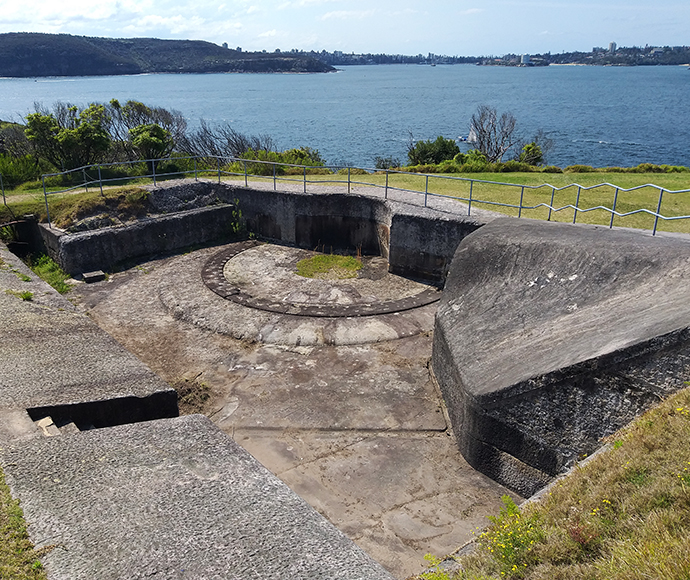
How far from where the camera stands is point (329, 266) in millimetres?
14703

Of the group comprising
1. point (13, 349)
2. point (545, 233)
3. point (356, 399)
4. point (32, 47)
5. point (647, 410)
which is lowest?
point (356, 399)

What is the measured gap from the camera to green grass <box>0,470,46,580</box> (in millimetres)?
3918

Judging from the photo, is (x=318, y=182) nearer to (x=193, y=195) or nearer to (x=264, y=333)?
(x=193, y=195)

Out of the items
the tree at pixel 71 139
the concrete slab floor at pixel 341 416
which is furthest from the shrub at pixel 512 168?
the tree at pixel 71 139

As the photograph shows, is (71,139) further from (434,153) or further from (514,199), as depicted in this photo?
(434,153)

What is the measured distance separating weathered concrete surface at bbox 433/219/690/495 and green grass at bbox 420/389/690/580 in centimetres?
72

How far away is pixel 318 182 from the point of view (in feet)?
60.0

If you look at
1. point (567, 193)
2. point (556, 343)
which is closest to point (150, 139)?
point (567, 193)

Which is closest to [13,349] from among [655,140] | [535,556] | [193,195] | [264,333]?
[264,333]

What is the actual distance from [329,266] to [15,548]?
11061 mm


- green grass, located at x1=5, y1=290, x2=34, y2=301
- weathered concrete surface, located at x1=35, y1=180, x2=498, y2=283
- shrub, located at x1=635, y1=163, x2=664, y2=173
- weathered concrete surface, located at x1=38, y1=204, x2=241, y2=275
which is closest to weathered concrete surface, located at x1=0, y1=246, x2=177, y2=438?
green grass, located at x1=5, y1=290, x2=34, y2=301

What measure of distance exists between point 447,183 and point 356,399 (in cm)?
1117

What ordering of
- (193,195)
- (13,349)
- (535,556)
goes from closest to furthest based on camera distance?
1. (535,556)
2. (13,349)
3. (193,195)

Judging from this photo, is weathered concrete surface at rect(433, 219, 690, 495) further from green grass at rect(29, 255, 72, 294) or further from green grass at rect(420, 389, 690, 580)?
green grass at rect(29, 255, 72, 294)
